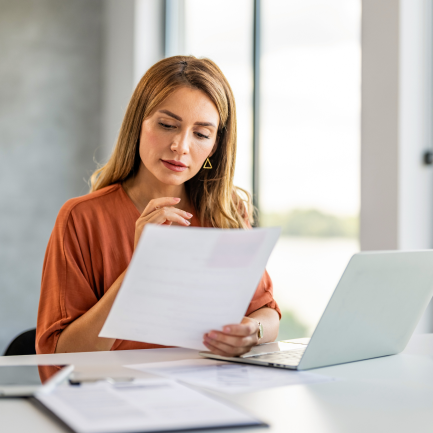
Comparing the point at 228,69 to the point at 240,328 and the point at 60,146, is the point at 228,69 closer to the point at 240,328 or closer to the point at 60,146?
the point at 60,146

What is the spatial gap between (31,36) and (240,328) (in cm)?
318

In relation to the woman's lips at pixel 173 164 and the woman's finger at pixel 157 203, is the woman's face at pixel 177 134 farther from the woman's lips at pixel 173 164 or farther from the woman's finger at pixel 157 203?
the woman's finger at pixel 157 203

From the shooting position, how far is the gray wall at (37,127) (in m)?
3.51

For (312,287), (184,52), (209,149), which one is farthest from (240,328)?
(184,52)

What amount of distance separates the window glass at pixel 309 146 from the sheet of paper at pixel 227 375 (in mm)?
1474

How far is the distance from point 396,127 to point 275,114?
1.03 metres

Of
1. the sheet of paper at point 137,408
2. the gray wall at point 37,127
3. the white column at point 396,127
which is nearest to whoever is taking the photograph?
the sheet of paper at point 137,408

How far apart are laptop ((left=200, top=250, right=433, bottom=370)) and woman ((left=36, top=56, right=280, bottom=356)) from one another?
189 millimetres

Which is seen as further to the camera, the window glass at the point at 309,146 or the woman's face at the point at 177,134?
the window glass at the point at 309,146

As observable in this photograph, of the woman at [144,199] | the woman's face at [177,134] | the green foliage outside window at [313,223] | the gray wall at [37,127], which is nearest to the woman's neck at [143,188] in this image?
the woman at [144,199]

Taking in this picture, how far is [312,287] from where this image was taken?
2.62 m

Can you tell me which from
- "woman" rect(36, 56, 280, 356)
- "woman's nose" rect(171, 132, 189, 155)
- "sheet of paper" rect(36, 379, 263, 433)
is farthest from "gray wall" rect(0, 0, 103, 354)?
"sheet of paper" rect(36, 379, 263, 433)

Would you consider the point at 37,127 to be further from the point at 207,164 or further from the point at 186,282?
the point at 186,282

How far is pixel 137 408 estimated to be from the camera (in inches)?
26.2
